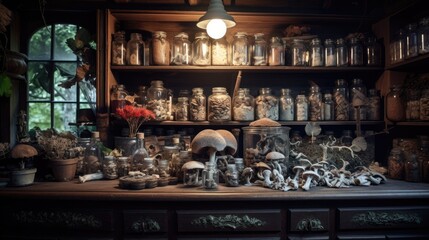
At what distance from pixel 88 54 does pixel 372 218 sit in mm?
2053

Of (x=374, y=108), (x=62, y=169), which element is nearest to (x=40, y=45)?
(x=62, y=169)

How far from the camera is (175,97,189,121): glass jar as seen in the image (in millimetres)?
2031

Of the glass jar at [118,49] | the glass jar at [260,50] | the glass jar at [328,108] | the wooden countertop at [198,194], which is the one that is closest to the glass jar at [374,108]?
the glass jar at [328,108]

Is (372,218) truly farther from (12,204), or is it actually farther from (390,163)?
(12,204)

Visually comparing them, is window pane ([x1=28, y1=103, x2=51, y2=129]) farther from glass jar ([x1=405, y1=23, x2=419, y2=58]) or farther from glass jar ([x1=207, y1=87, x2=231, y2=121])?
glass jar ([x1=405, y1=23, x2=419, y2=58])

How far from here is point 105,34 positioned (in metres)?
1.98

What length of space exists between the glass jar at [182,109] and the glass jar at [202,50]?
0.27 metres

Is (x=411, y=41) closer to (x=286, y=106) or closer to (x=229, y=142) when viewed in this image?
(x=286, y=106)

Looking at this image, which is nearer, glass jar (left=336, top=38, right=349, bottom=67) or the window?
glass jar (left=336, top=38, right=349, bottom=67)

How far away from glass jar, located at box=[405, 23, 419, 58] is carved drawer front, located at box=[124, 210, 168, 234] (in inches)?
68.8

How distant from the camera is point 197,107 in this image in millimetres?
2010

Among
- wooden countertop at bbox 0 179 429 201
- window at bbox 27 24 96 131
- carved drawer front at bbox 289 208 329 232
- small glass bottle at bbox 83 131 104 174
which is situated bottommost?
carved drawer front at bbox 289 208 329 232

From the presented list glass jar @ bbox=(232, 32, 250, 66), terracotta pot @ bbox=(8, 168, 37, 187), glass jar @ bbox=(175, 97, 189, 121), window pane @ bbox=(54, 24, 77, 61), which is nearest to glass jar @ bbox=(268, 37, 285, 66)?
glass jar @ bbox=(232, 32, 250, 66)

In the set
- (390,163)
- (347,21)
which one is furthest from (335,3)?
(390,163)
